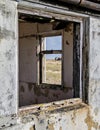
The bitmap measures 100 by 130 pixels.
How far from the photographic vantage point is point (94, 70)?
4211 millimetres

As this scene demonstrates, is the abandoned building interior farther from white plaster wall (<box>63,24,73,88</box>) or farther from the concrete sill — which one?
the concrete sill

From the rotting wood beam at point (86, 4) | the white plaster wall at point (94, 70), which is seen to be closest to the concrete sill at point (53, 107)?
the white plaster wall at point (94, 70)

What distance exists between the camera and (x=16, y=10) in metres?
3.01

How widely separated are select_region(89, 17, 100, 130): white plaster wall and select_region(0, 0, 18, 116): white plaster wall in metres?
1.52

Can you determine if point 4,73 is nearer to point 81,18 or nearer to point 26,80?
point 81,18

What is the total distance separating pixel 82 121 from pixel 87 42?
121 cm

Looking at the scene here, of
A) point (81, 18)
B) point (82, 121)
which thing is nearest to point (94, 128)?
point (82, 121)

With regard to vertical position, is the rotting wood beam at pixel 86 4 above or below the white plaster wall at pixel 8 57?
above

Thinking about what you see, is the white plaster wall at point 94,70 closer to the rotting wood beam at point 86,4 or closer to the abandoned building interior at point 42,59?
the rotting wood beam at point 86,4

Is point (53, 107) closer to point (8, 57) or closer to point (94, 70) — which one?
point (94, 70)

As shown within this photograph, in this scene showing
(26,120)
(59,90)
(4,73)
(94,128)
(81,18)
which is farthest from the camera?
(59,90)

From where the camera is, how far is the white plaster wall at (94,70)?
4.13 metres

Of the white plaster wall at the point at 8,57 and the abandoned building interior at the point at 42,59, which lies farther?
the abandoned building interior at the point at 42,59

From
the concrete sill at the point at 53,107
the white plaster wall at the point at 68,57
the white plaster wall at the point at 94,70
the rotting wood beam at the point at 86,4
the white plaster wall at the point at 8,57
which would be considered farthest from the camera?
the white plaster wall at the point at 68,57
